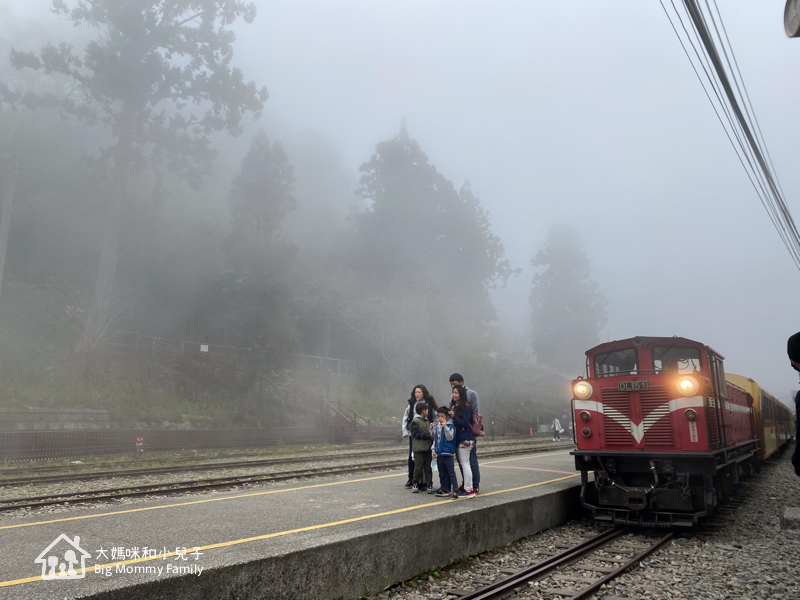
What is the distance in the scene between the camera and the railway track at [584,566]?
16.8ft

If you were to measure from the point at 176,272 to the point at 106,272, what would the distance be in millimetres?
4335

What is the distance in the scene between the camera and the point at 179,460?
1545 cm

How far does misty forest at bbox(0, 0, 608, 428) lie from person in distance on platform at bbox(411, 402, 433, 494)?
1592 cm

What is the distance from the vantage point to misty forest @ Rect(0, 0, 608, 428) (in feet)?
76.3

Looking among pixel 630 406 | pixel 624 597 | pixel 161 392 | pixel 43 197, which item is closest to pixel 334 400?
pixel 161 392

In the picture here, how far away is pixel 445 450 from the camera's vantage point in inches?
296

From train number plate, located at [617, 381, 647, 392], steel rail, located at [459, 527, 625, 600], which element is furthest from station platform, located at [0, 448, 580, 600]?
train number plate, located at [617, 381, 647, 392]

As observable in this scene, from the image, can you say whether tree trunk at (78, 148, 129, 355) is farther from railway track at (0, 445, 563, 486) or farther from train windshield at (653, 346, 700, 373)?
train windshield at (653, 346, 700, 373)

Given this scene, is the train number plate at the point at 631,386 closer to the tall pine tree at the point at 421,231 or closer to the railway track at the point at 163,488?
the railway track at the point at 163,488

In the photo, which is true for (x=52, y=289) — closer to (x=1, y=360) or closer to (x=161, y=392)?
(x=1, y=360)

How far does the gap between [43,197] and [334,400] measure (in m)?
18.2

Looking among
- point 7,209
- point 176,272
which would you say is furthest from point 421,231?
point 7,209

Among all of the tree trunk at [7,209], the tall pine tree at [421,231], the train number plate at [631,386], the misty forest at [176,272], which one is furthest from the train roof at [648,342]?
the tall pine tree at [421,231]

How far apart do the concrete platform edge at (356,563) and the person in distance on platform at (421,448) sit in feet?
4.87
